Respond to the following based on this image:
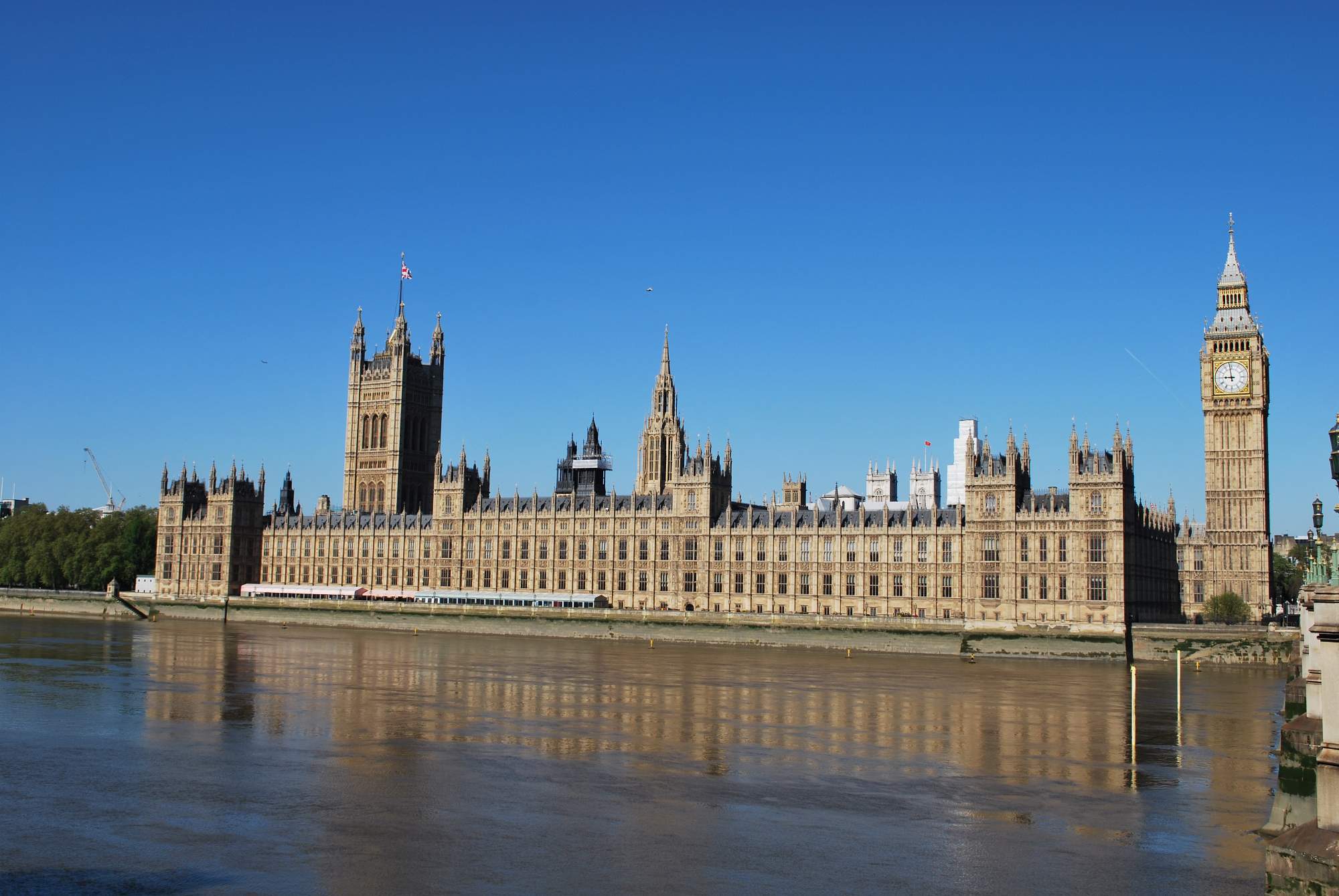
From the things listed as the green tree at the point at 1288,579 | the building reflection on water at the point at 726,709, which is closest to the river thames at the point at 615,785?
the building reflection on water at the point at 726,709

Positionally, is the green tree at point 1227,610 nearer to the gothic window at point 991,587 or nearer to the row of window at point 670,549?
the row of window at point 670,549

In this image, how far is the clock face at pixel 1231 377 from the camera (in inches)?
5699

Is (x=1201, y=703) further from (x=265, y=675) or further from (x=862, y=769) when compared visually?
(x=265, y=675)

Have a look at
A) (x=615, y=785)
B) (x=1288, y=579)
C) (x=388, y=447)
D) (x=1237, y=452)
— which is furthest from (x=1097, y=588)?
(x=388, y=447)

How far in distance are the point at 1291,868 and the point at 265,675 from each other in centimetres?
6189

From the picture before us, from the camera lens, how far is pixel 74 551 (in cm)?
17575

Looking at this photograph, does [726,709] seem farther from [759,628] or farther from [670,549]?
[670,549]

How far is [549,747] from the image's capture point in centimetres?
4634

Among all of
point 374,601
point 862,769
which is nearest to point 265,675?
point 862,769

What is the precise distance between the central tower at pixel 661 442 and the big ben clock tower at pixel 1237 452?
66965mm

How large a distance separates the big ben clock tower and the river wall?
43068 millimetres

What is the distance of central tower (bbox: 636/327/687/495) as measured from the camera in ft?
578

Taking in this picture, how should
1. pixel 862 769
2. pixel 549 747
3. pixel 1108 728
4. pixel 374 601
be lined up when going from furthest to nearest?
pixel 374 601 → pixel 1108 728 → pixel 549 747 → pixel 862 769

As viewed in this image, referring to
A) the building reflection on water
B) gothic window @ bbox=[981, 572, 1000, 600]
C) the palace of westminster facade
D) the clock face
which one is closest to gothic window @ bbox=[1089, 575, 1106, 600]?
the palace of westminster facade
